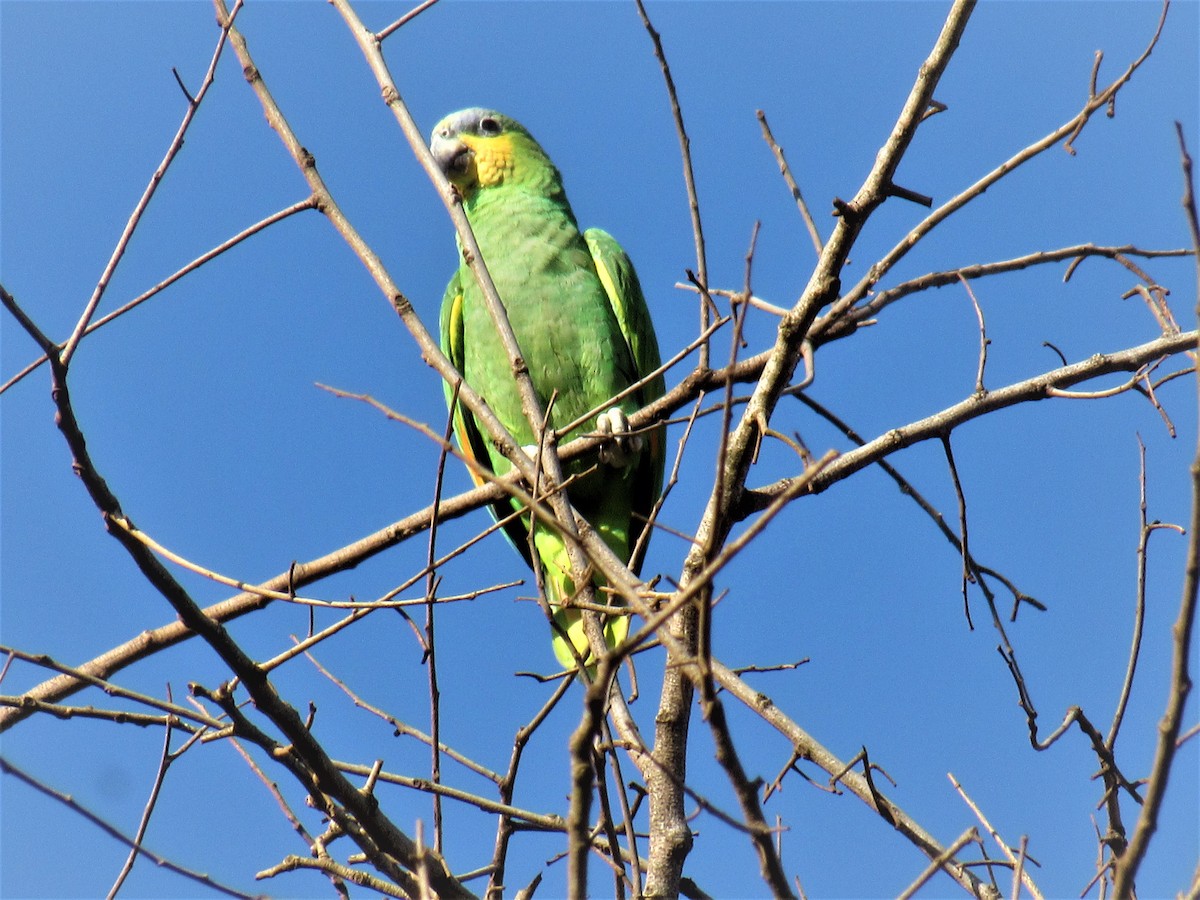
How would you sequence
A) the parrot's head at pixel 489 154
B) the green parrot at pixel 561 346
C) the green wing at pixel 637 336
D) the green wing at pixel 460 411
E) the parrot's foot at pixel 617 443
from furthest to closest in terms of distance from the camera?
the parrot's head at pixel 489 154 → the green wing at pixel 460 411 → the green wing at pixel 637 336 → the green parrot at pixel 561 346 → the parrot's foot at pixel 617 443

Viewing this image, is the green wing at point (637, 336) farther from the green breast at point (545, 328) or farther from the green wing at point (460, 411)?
the green wing at point (460, 411)

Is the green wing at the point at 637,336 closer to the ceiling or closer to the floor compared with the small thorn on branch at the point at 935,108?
closer to the ceiling

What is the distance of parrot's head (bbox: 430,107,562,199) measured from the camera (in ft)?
17.9

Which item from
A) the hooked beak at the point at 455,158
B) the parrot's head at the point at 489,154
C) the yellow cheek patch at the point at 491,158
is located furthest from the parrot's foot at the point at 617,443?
the hooked beak at the point at 455,158

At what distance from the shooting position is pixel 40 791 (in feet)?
5.84

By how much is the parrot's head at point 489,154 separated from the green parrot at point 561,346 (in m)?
0.21

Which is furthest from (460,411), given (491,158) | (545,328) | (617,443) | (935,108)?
(935,108)

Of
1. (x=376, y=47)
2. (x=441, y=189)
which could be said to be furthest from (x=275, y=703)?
(x=376, y=47)

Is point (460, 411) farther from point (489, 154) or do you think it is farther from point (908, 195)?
point (908, 195)

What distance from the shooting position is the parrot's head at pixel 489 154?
215 inches

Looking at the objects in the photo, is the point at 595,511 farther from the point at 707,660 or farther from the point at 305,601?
the point at 707,660

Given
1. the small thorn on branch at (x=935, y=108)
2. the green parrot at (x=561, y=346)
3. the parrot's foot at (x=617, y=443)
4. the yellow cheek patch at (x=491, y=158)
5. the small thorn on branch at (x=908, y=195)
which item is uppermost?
the yellow cheek patch at (x=491, y=158)

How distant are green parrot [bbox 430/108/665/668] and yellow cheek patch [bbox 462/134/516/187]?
235 millimetres

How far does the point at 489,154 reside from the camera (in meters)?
5.55
